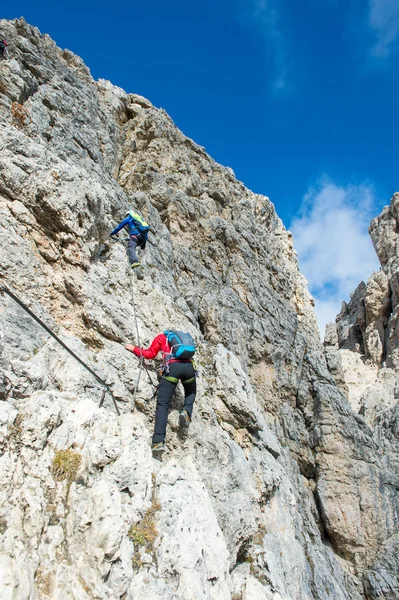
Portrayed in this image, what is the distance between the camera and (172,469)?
21.7 ft

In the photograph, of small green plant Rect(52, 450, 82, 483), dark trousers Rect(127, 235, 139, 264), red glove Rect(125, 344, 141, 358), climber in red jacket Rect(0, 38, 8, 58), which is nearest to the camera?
small green plant Rect(52, 450, 82, 483)

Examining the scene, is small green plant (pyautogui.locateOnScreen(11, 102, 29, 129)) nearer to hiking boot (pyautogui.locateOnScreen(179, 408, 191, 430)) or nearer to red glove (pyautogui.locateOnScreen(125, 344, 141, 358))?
red glove (pyautogui.locateOnScreen(125, 344, 141, 358))

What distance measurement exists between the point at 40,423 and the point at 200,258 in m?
13.8

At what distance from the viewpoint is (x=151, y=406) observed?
825cm

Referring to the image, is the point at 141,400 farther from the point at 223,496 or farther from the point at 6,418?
the point at 6,418

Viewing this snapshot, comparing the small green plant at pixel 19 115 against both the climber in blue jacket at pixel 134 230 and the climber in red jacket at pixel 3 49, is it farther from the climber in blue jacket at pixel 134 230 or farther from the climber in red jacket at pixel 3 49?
the climber in blue jacket at pixel 134 230

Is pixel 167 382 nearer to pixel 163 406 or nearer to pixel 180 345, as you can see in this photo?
pixel 163 406

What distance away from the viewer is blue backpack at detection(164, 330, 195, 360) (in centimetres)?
828

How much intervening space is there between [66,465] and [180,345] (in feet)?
11.8

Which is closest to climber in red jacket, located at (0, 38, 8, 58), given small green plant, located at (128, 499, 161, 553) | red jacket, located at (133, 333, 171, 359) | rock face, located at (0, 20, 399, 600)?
rock face, located at (0, 20, 399, 600)

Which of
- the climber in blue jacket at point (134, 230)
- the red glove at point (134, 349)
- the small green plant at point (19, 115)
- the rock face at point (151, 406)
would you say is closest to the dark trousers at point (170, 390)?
the rock face at point (151, 406)

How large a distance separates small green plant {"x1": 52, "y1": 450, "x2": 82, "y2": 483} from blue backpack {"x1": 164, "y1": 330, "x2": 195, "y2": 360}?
3.22m

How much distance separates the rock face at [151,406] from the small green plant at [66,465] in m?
0.02

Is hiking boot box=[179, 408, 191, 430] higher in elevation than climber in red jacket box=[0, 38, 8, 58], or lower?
lower
